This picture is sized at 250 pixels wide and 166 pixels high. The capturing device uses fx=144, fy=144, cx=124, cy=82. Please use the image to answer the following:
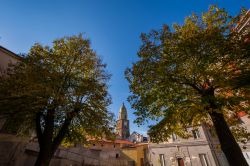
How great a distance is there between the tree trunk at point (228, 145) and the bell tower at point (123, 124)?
257ft

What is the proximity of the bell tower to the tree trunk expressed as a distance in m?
78.2

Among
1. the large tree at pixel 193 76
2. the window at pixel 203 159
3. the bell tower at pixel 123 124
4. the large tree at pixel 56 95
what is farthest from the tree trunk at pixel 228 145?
the bell tower at pixel 123 124

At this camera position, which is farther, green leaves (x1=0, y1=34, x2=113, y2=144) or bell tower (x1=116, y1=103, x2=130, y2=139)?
bell tower (x1=116, y1=103, x2=130, y2=139)

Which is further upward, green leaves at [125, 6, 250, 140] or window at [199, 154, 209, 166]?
green leaves at [125, 6, 250, 140]

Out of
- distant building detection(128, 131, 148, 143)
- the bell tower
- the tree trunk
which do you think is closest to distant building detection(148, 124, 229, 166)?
the tree trunk

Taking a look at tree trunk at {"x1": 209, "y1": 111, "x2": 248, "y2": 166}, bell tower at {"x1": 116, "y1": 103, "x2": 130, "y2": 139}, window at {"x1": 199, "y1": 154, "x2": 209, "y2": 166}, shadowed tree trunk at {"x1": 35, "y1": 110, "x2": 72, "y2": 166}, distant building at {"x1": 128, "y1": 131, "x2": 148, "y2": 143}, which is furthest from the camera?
bell tower at {"x1": 116, "y1": 103, "x2": 130, "y2": 139}

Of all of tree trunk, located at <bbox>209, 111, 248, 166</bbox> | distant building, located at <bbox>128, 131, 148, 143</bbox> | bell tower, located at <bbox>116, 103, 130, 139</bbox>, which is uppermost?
bell tower, located at <bbox>116, 103, 130, 139</bbox>

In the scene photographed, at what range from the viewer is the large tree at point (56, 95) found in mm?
10062

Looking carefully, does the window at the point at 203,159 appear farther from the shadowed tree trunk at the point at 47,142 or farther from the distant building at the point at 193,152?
the shadowed tree trunk at the point at 47,142

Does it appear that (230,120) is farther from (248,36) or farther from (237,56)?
(248,36)

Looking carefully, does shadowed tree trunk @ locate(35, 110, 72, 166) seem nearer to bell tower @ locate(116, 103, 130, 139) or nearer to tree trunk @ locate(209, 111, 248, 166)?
tree trunk @ locate(209, 111, 248, 166)

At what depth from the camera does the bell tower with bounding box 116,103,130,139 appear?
3322 inches

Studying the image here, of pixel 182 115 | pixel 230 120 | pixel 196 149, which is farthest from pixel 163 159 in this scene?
pixel 182 115

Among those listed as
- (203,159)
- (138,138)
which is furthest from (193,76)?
(138,138)
